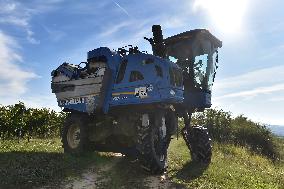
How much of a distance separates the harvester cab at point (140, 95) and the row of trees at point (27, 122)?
33.6 feet

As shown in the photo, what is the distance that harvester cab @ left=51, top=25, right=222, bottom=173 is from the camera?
10.5 m

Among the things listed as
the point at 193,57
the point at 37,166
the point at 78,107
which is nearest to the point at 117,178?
the point at 37,166

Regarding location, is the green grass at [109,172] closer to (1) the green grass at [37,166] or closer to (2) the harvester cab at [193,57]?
(1) the green grass at [37,166]

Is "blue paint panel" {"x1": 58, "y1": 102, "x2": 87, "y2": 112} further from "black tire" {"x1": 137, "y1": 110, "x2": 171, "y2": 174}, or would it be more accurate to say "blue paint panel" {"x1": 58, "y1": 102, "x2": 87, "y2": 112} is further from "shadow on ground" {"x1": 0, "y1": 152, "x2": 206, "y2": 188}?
"black tire" {"x1": 137, "y1": 110, "x2": 171, "y2": 174}

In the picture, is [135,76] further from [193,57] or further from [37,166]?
[37,166]

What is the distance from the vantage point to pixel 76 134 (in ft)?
41.6

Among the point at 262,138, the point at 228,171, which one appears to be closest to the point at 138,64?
the point at 228,171

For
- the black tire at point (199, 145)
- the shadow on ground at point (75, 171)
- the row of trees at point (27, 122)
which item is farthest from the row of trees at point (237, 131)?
the shadow on ground at point (75, 171)

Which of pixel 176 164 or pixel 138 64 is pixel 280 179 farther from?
pixel 138 64

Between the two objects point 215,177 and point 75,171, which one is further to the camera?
point 215,177

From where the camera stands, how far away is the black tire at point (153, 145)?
33.2ft

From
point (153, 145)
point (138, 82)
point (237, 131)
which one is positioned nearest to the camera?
point (153, 145)

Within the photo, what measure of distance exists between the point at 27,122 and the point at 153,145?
1819 centimetres

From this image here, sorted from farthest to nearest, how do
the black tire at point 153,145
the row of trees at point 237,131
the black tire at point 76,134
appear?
the row of trees at point 237,131 < the black tire at point 76,134 < the black tire at point 153,145
